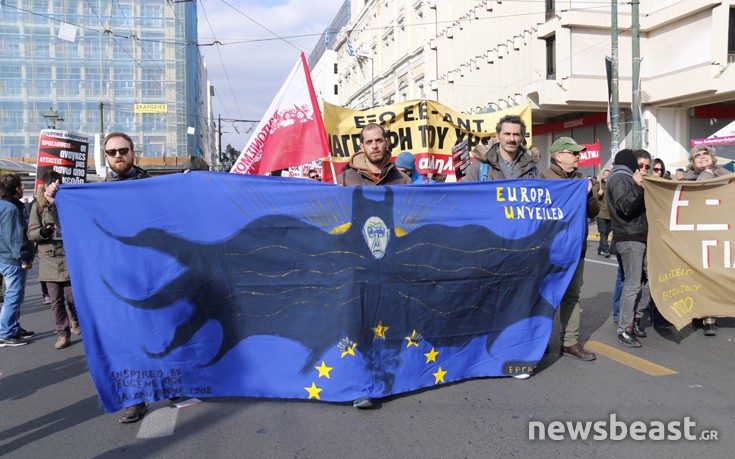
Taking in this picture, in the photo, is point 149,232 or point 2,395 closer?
point 149,232

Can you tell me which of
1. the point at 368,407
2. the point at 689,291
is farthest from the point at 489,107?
the point at 368,407

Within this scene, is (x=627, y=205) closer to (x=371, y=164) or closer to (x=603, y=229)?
(x=371, y=164)

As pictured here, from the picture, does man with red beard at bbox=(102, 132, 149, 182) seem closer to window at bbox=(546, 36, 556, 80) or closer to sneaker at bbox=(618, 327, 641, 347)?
sneaker at bbox=(618, 327, 641, 347)

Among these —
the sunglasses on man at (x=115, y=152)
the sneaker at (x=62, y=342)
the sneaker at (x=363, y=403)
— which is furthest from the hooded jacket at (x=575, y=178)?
the sneaker at (x=62, y=342)

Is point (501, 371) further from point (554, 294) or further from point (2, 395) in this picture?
point (2, 395)

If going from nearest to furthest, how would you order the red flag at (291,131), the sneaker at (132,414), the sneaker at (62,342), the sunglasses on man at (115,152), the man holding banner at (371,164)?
the sneaker at (132,414)
the sunglasses on man at (115,152)
the man holding banner at (371,164)
the red flag at (291,131)
the sneaker at (62,342)

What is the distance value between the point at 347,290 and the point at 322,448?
1.05 metres

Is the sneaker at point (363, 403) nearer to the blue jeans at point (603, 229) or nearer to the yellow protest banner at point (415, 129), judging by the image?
the yellow protest banner at point (415, 129)

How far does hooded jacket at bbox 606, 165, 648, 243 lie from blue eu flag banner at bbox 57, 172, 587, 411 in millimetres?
2128

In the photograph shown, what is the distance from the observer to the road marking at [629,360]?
4.77 metres

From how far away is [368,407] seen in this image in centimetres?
403

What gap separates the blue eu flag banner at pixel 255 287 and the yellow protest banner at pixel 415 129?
508cm

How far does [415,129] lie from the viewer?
9.46 meters

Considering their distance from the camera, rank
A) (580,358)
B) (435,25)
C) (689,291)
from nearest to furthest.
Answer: (580,358)
(689,291)
(435,25)
